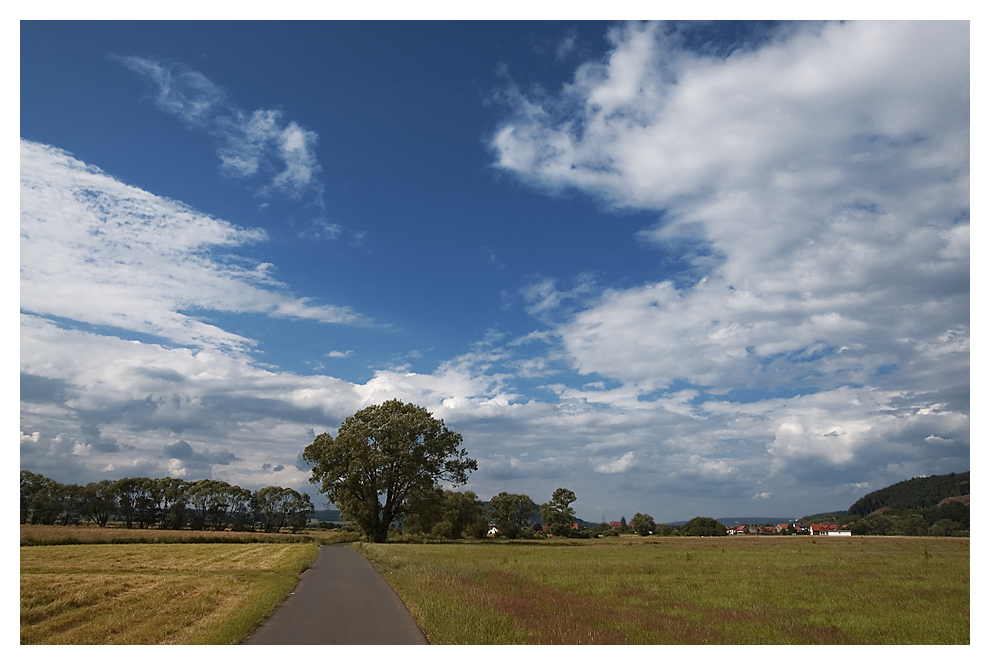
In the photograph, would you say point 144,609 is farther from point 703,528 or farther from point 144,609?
point 703,528

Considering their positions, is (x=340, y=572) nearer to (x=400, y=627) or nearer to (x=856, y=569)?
(x=400, y=627)

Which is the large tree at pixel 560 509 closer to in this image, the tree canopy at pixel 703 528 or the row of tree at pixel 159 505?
the tree canopy at pixel 703 528

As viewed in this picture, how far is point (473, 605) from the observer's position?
16250mm

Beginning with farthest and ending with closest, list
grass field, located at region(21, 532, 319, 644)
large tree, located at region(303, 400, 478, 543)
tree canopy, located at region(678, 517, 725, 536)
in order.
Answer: tree canopy, located at region(678, 517, 725, 536) < large tree, located at region(303, 400, 478, 543) < grass field, located at region(21, 532, 319, 644)

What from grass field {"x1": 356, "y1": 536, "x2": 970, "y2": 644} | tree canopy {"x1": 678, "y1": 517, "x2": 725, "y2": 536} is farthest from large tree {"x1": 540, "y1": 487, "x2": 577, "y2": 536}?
grass field {"x1": 356, "y1": 536, "x2": 970, "y2": 644}

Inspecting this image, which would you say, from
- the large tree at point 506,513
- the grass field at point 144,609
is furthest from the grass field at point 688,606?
the large tree at point 506,513

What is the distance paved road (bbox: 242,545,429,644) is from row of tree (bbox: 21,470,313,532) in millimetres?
115876

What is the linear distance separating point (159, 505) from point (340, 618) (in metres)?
144

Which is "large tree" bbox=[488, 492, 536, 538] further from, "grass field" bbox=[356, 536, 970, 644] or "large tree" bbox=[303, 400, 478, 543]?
"grass field" bbox=[356, 536, 970, 644]

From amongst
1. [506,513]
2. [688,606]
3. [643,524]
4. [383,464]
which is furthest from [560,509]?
[688,606]

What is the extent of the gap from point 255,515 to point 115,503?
3184cm

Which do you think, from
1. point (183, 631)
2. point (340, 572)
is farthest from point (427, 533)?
point (183, 631)

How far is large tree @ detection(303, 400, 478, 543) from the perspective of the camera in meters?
66.0

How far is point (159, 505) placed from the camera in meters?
132
